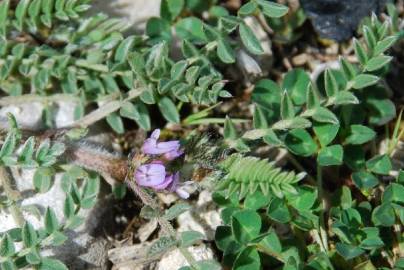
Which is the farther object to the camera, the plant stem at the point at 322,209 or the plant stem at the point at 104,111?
the plant stem at the point at 104,111

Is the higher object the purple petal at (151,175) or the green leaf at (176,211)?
the purple petal at (151,175)

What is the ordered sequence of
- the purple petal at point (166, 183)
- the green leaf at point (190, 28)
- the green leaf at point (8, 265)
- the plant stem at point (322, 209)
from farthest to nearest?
the green leaf at point (190, 28)
the plant stem at point (322, 209)
the purple petal at point (166, 183)
the green leaf at point (8, 265)

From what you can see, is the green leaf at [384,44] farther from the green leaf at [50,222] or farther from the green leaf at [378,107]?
the green leaf at [50,222]

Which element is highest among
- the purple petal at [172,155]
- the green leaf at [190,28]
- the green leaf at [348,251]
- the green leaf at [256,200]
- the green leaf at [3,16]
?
the green leaf at [3,16]

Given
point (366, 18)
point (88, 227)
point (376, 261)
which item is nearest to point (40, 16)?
point (88, 227)

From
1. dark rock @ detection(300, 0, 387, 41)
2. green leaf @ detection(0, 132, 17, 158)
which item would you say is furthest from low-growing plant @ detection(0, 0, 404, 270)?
dark rock @ detection(300, 0, 387, 41)

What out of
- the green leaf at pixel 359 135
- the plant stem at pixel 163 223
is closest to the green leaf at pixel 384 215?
the green leaf at pixel 359 135

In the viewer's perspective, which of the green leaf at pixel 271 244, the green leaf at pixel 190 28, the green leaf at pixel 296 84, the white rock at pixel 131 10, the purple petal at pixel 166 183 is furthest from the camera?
the white rock at pixel 131 10
